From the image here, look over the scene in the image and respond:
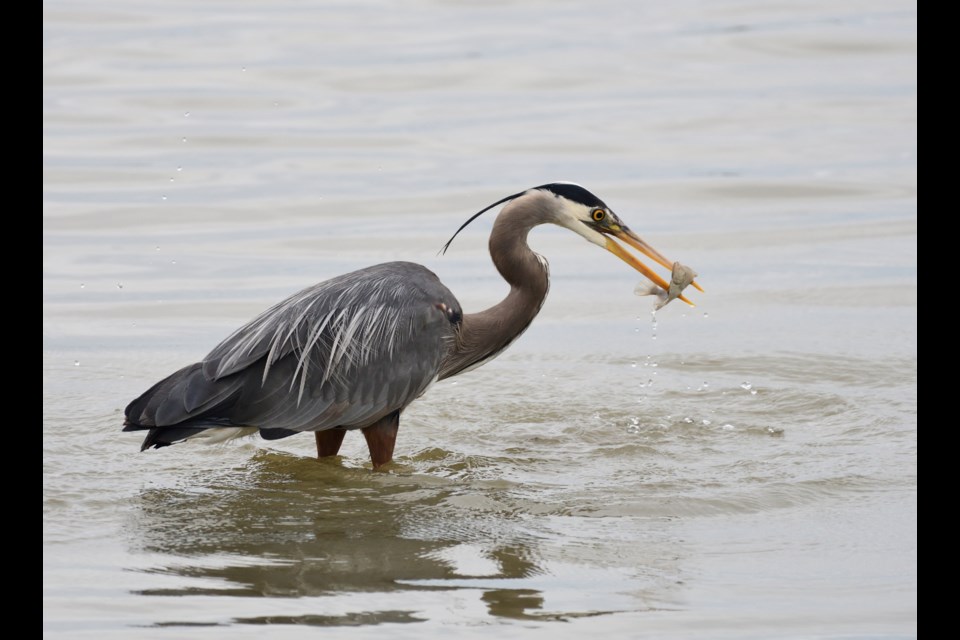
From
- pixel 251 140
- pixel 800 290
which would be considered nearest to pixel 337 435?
pixel 800 290

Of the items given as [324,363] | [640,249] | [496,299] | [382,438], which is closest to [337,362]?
[324,363]

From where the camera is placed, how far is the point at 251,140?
16.3 meters

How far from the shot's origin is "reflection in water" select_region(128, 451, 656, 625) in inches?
221

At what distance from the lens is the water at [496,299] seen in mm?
5742

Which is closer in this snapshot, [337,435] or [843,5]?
[337,435]

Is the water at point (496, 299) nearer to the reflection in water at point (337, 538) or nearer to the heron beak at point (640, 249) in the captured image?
the reflection in water at point (337, 538)

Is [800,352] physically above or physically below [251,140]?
below

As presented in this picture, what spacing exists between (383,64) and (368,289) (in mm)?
12865

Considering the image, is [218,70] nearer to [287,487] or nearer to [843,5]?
[843,5]

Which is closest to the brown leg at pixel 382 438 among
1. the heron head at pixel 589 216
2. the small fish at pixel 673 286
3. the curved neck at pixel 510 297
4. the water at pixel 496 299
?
the water at pixel 496 299

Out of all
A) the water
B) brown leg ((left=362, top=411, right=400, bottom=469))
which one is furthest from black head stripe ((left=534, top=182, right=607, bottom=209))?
brown leg ((left=362, top=411, right=400, bottom=469))

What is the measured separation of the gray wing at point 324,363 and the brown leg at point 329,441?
20cm

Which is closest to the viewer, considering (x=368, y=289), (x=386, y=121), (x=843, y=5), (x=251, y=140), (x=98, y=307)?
(x=368, y=289)

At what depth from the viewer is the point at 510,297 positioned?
8.09 metres
